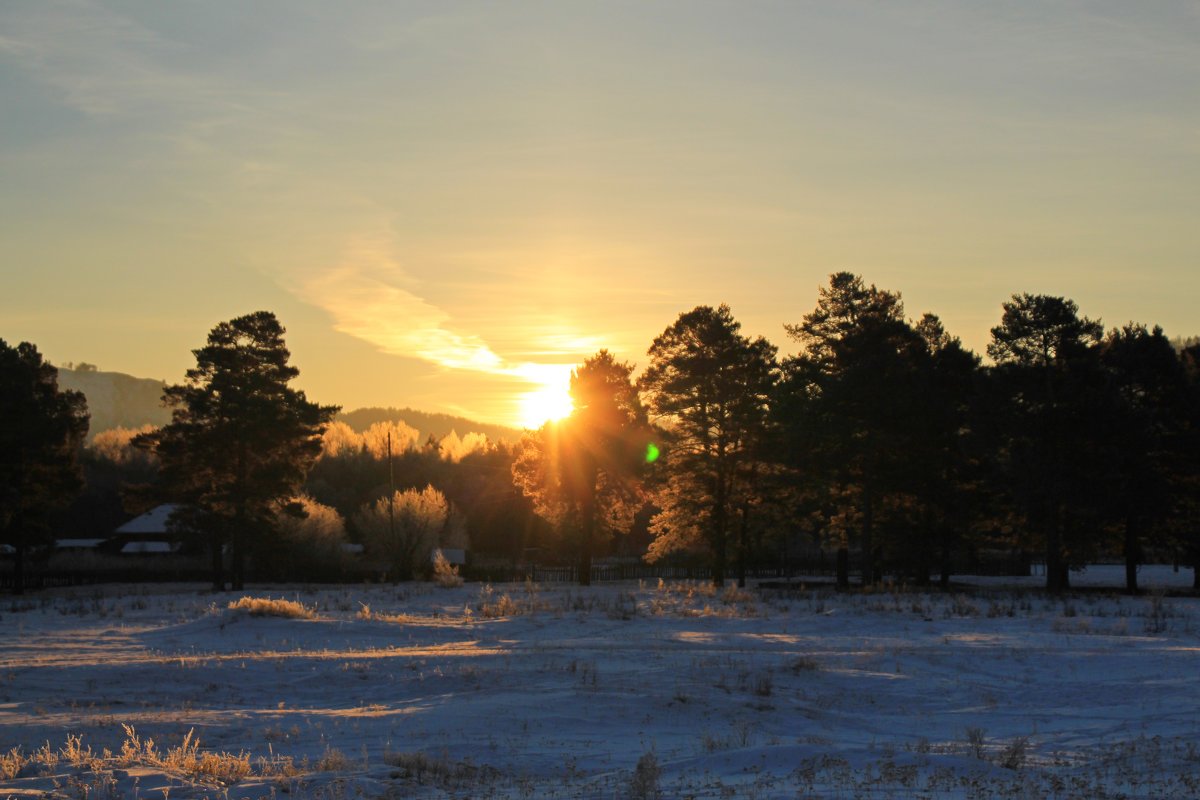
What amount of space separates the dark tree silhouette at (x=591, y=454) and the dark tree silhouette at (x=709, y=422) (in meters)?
5.74

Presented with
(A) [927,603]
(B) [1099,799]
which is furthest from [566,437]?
(B) [1099,799]

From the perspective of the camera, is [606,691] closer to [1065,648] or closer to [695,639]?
[695,639]

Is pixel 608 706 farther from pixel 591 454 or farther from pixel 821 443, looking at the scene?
pixel 591 454

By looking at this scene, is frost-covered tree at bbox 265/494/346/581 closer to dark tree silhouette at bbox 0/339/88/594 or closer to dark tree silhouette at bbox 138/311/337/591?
dark tree silhouette at bbox 138/311/337/591

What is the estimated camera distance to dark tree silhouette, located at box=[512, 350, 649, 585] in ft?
183

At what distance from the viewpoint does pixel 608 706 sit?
57.5 feet

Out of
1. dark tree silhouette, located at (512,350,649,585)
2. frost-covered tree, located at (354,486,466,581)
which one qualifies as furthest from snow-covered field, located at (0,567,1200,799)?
frost-covered tree, located at (354,486,466,581)

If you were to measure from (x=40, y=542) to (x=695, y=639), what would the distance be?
145 feet

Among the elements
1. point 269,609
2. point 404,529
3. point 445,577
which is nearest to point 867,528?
point 445,577

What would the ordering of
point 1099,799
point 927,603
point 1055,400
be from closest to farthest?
point 1099,799
point 927,603
point 1055,400

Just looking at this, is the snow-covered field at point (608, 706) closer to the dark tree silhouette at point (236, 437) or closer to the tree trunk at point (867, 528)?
the tree trunk at point (867, 528)

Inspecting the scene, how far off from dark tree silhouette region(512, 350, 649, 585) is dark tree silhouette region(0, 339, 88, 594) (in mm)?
25348

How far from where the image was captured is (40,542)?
56.9m

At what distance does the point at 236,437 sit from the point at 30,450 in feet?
43.8
